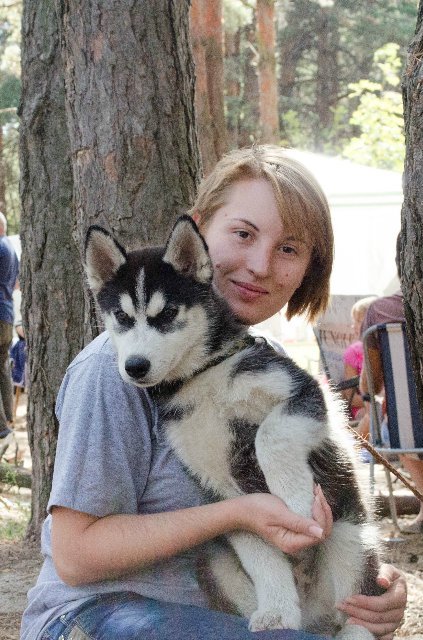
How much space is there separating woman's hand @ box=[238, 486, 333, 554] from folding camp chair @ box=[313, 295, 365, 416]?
6.91m

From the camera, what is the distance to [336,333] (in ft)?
33.1

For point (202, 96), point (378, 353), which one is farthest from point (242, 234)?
point (202, 96)

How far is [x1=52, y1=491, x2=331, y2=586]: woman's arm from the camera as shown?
2.37m

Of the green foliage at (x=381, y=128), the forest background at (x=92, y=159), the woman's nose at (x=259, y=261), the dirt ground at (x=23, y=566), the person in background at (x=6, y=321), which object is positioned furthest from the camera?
the green foliage at (x=381, y=128)

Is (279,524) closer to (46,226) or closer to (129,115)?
(129,115)

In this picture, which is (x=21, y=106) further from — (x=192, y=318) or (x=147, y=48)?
(x=192, y=318)

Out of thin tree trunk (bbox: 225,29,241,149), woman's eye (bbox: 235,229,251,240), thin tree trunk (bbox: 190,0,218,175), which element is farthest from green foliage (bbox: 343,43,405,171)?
woman's eye (bbox: 235,229,251,240)

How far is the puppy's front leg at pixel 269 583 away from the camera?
2502mm

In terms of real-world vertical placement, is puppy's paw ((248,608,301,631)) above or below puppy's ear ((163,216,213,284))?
below

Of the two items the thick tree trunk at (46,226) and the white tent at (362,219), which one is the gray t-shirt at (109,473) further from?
the white tent at (362,219)

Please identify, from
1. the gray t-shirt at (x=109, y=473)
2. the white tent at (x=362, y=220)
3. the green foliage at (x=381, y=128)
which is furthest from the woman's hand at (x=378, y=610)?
the green foliage at (x=381, y=128)

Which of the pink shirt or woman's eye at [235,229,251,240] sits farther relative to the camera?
the pink shirt

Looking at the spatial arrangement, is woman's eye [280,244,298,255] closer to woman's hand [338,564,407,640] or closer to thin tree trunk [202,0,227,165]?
woman's hand [338,564,407,640]

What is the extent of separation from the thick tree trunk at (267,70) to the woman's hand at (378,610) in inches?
646
